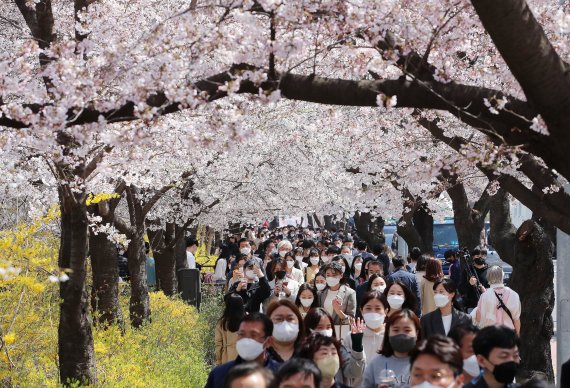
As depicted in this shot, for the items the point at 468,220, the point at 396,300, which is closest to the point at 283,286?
the point at 396,300

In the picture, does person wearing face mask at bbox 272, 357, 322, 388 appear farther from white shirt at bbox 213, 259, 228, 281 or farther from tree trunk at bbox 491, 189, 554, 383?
white shirt at bbox 213, 259, 228, 281

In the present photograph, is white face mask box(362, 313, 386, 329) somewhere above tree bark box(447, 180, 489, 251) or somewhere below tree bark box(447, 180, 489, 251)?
below

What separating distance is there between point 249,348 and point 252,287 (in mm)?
6502

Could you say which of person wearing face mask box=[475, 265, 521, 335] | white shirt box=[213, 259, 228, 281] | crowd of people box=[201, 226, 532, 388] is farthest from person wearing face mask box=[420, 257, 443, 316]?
white shirt box=[213, 259, 228, 281]

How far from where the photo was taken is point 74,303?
9.80 m

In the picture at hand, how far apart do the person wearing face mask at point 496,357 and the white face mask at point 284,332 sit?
1659mm

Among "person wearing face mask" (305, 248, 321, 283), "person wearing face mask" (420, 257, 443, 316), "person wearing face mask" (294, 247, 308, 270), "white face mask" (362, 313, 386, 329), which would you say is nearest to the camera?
"white face mask" (362, 313, 386, 329)

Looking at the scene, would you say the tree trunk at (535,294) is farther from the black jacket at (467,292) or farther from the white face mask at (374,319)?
the white face mask at (374,319)

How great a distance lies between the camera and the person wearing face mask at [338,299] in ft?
35.5

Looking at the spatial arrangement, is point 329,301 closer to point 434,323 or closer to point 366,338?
point 434,323

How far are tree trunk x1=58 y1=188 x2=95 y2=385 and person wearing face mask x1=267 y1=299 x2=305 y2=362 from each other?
2.78 metres

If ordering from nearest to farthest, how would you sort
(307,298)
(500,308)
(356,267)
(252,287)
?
(500,308) < (307,298) < (252,287) < (356,267)

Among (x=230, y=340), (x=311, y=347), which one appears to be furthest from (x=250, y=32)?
(x=230, y=340)

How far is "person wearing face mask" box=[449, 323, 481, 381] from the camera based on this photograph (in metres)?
6.95
